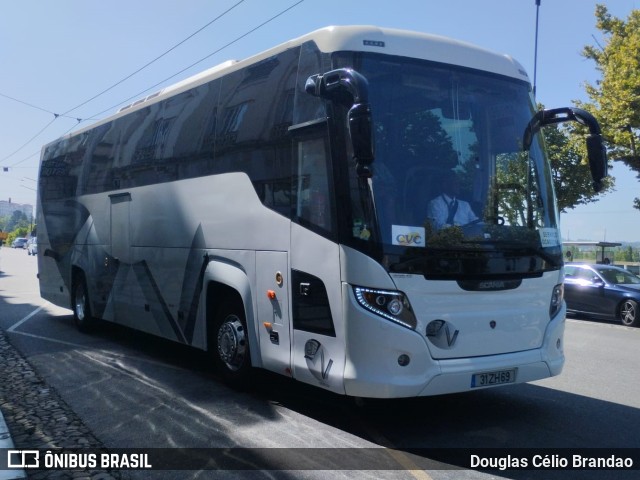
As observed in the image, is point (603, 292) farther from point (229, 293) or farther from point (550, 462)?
point (550, 462)

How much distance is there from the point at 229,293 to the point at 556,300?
350 cm

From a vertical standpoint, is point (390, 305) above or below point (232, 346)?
above

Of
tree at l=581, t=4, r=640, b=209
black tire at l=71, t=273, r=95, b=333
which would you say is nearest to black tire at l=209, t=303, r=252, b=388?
black tire at l=71, t=273, r=95, b=333

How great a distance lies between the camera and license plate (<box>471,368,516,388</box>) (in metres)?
5.37

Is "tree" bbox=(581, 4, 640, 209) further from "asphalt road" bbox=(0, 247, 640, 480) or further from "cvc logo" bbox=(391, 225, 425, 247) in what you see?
"cvc logo" bbox=(391, 225, 425, 247)

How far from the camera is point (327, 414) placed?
6309 millimetres

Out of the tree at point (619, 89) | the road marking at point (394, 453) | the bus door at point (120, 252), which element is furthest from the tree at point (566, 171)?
the road marking at point (394, 453)

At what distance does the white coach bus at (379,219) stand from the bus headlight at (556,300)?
0.02 metres

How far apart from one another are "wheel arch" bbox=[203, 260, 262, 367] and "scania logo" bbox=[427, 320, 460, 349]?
A: 1980mm

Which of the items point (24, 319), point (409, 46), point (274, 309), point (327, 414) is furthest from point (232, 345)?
point (24, 319)

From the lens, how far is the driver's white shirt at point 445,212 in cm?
538

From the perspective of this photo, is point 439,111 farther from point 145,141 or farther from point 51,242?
point 51,242

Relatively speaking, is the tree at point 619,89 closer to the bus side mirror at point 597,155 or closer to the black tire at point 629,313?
the black tire at point 629,313

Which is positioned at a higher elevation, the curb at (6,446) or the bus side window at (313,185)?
the bus side window at (313,185)
